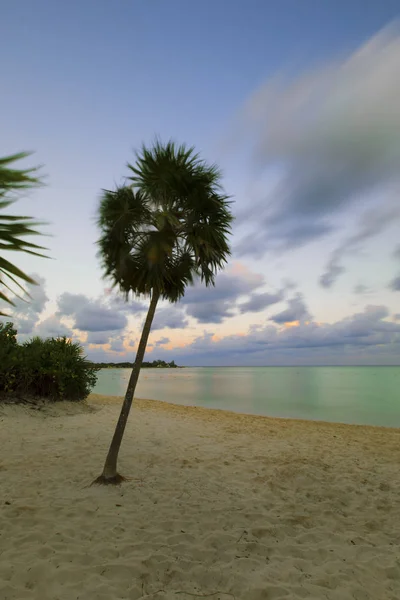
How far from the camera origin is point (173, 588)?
10.7 feet

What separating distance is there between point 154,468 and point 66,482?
1.85 metres

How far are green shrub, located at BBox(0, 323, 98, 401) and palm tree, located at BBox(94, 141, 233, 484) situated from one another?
24.1 feet

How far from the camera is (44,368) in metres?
12.5

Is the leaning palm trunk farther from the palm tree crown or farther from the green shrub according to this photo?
the green shrub

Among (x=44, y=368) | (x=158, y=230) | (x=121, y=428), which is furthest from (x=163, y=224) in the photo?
(x=44, y=368)

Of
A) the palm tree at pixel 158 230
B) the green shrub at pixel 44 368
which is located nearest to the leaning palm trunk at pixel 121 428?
the palm tree at pixel 158 230

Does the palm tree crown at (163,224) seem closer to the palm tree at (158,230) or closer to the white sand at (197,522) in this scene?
the palm tree at (158,230)

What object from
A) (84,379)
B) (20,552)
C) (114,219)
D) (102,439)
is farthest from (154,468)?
(84,379)

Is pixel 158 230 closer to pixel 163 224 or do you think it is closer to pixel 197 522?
pixel 163 224

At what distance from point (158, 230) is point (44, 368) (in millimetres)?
8907

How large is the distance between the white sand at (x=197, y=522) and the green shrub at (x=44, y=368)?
3.23 metres

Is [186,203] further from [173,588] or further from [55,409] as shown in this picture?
[55,409]

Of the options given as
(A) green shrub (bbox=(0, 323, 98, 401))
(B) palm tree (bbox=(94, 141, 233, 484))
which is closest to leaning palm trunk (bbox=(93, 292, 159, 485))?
(B) palm tree (bbox=(94, 141, 233, 484))

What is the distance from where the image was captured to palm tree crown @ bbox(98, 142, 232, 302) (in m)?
6.22
